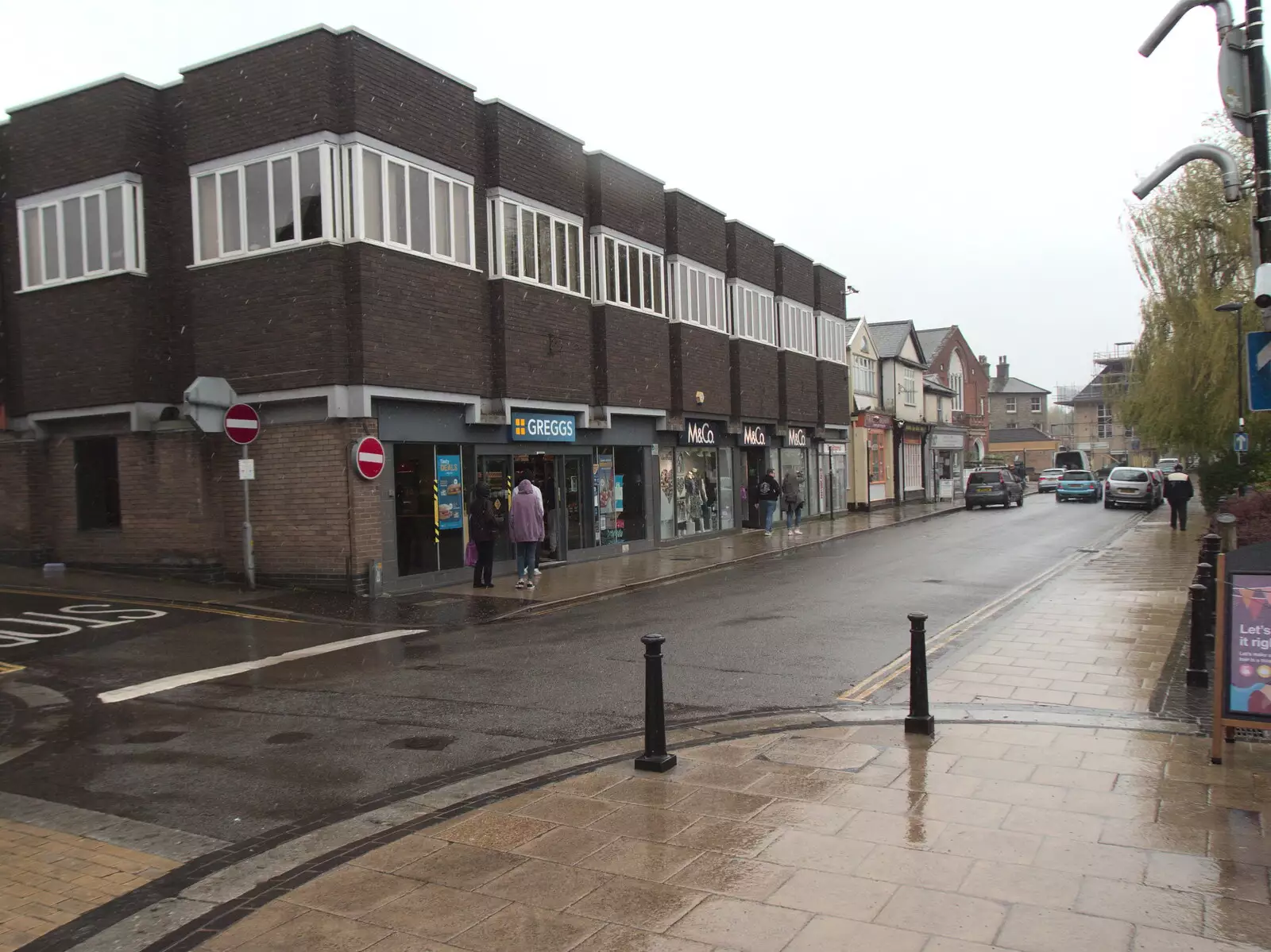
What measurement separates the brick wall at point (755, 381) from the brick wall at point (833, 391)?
13.8ft

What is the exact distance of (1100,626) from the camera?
37.5 ft

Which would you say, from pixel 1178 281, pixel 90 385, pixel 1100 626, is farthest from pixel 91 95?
pixel 1178 281

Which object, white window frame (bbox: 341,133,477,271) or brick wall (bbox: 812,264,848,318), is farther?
brick wall (bbox: 812,264,848,318)

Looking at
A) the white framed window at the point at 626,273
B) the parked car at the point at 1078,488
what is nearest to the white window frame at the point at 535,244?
the white framed window at the point at 626,273

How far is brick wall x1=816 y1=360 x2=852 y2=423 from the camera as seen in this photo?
3412 centimetres

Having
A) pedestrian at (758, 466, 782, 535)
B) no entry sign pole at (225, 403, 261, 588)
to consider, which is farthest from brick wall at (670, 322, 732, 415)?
no entry sign pole at (225, 403, 261, 588)

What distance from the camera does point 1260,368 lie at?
696 cm

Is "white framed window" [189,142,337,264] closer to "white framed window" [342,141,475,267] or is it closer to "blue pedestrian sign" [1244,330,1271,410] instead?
"white framed window" [342,141,475,267]

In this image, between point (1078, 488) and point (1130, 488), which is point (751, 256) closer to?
point (1130, 488)

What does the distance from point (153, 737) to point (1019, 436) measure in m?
96.5

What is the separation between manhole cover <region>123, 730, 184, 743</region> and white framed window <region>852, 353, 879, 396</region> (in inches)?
1372

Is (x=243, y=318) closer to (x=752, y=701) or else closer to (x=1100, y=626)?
(x=752, y=701)

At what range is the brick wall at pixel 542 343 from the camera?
17.3m

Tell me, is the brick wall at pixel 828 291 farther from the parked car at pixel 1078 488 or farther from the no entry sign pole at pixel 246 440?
the no entry sign pole at pixel 246 440
